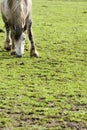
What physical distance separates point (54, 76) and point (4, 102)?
2196 millimetres

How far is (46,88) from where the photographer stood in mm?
8281

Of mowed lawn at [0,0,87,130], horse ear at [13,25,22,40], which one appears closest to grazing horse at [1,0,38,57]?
horse ear at [13,25,22,40]

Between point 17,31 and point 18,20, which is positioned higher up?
point 18,20

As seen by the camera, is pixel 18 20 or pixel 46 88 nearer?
pixel 46 88

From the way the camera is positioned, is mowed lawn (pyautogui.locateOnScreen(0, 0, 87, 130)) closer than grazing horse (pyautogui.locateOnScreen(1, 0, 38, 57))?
Yes

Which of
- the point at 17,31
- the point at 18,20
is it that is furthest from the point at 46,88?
the point at 18,20

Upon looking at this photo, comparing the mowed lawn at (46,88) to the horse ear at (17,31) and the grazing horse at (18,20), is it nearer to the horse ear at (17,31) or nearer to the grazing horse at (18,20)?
the grazing horse at (18,20)

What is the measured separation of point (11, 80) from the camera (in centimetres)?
879

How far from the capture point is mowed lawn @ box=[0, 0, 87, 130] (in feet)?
21.5

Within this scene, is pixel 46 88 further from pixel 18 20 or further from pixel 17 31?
pixel 18 20

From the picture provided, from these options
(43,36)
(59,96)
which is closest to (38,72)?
(59,96)

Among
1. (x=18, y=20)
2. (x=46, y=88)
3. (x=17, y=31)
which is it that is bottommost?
(x=46, y=88)

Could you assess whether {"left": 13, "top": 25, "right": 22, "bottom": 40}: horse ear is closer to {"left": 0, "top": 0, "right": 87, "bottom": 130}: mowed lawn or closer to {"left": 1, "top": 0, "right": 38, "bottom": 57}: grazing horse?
{"left": 1, "top": 0, "right": 38, "bottom": 57}: grazing horse

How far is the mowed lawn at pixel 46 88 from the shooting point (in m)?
6.55
